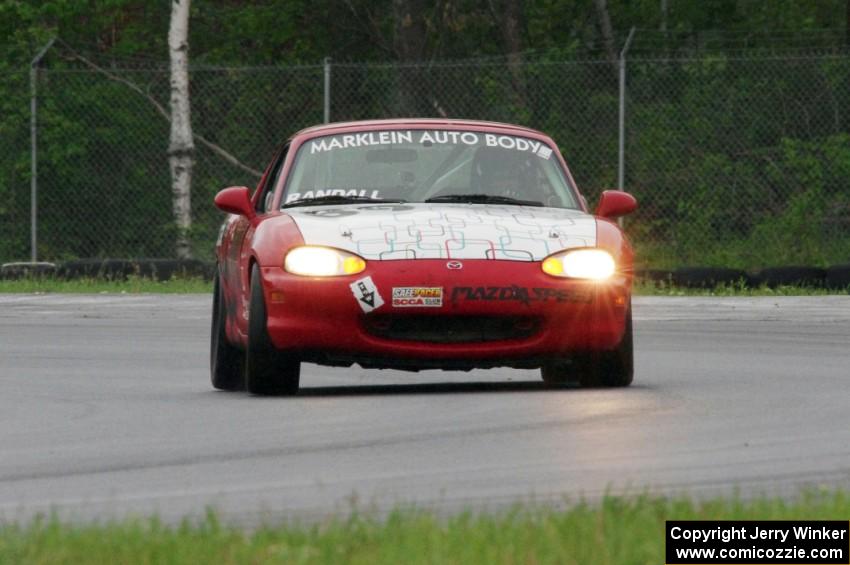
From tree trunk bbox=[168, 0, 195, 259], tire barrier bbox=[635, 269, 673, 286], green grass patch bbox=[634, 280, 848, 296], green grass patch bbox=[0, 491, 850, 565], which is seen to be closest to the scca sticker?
green grass patch bbox=[0, 491, 850, 565]

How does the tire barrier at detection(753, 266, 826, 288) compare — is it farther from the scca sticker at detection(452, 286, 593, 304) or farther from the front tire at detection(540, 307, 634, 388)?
the scca sticker at detection(452, 286, 593, 304)

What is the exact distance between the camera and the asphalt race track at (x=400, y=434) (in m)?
6.78

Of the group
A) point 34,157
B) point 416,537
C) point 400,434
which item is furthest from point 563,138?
point 416,537

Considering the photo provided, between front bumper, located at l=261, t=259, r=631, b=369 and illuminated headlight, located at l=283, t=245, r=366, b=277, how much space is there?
32mm

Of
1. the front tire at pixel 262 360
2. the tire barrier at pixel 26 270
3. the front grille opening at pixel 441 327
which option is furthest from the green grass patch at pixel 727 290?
the front grille opening at pixel 441 327

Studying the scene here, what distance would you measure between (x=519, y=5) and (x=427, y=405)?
25865 millimetres

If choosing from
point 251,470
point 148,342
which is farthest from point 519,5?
point 251,470

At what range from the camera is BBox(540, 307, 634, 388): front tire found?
33.9ft

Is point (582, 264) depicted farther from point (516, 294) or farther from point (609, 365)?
point (609, 365)

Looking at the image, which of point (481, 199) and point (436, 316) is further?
point (481, 199)

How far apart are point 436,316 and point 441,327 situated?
80mm

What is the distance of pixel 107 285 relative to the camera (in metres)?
22.3

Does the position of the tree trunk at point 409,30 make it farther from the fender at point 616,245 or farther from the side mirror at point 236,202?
the fender at point 616,245

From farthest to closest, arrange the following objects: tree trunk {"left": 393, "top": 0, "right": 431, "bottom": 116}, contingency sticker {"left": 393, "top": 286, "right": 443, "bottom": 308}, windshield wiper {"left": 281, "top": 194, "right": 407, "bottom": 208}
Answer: tree trunk {"left": 393, "top": 0, "right": 431, "bottom": 116}, windshield wiper {"left": 281, "top": 194, "right": 407, "bottom": 208}, contingency sticker {"left": 393, "top": 286, "right": 443, "bottom": 308}
